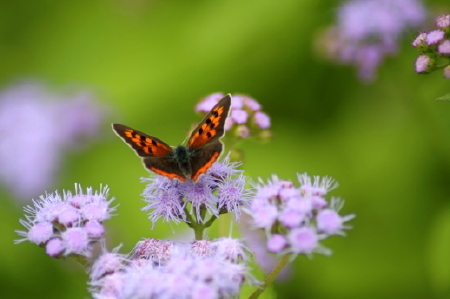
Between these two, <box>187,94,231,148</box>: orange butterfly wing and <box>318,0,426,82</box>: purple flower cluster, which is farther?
<box>318,0,426,82</box>: purple flower cluster

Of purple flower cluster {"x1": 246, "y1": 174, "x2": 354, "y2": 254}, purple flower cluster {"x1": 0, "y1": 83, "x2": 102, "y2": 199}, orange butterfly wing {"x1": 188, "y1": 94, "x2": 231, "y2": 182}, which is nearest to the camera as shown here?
purple flower cluster {"x1": 246, "y1": 174, "x2": 354, "y2": 254}

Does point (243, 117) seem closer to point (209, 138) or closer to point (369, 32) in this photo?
point (209, 138)

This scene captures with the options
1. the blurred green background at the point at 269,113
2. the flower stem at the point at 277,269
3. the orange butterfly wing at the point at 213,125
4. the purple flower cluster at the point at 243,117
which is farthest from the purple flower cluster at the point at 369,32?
the flower stem at the point at 277,269

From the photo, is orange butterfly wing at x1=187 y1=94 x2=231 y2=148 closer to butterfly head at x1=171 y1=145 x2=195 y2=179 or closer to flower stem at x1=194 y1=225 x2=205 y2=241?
butterfly head at x1=171 y1=145 x2=195 y2=179

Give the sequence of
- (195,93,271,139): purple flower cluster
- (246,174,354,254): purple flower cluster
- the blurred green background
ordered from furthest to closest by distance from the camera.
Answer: the blurred green background, (195,93,271,139): purple flower cluster, (246,174,354,254): purple flower cluster

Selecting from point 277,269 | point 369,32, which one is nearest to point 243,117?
point 277,269

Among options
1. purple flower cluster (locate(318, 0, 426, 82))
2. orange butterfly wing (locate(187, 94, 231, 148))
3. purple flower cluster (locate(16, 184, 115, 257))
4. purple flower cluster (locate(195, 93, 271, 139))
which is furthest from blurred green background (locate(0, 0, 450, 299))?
purple flower cluster (locate(16, 184, 115, 257))
